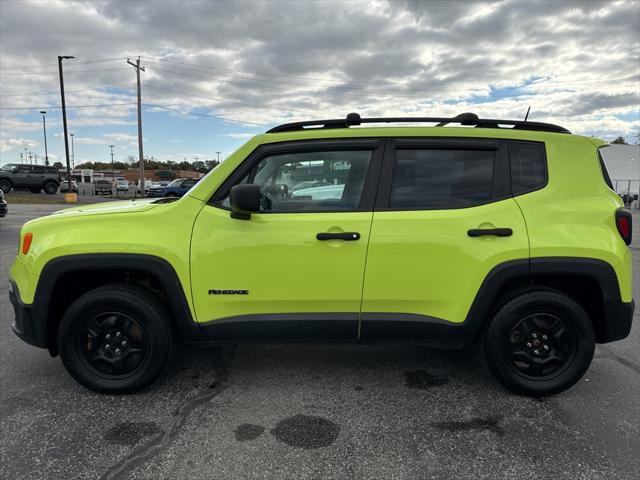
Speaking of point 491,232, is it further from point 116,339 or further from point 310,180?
point 116,339

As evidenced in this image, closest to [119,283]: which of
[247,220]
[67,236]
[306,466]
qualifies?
[67,236]

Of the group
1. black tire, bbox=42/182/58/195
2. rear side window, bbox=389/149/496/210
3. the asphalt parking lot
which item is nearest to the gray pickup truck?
black tire, bbox=42/182/58/195

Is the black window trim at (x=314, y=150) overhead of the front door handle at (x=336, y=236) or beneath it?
overhead

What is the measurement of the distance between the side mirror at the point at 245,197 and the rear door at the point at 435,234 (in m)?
0.76

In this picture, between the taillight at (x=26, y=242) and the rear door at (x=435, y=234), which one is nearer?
the rear door at (x=435, y=234)

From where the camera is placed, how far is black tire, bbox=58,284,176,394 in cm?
279

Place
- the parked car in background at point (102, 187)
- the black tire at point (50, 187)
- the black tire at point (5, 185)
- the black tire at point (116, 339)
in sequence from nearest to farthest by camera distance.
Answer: the black tire at point (116, 339) → the black tire at point (5, 185) → the black tire at point (50, 187) → the parked car in background at point (102, 187)

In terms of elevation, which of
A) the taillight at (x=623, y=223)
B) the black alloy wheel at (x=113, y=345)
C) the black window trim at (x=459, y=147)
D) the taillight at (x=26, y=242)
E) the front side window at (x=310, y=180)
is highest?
the black window trim at (x=459, y=147)

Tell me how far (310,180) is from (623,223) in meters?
2.07

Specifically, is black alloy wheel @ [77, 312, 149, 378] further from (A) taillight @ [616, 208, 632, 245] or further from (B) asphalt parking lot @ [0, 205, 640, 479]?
(A) taillight @ [616, 208, 632, 245]

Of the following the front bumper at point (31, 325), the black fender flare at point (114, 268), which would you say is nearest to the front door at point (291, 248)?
the black fender flare at point (114, 268)

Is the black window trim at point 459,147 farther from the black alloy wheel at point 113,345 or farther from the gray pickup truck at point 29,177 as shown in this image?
the gray pickup truck at point 29,177

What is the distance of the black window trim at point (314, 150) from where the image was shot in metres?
2.80

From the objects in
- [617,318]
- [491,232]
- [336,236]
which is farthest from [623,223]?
[336,236]
